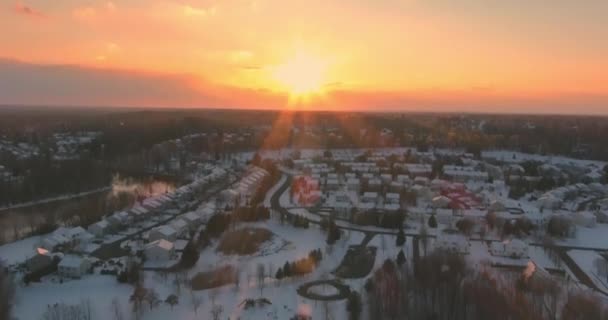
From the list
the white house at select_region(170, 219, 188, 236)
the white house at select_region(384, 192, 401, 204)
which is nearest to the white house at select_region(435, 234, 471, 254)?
the white house at select_region(384, 192, 401, 204)

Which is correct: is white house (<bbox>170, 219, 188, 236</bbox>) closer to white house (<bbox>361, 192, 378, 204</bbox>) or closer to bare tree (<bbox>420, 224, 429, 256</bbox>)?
bare tree (<bbox>420, 224, 429, 256</bbox>)

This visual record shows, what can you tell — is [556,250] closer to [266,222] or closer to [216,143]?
[266,222]

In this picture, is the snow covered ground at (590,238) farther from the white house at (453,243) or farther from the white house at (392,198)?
the white house at (392,198)

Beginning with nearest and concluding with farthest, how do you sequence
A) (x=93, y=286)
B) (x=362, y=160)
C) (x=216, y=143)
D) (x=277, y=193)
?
(x=93, y=286), (x=277, y=193), (x=362, y=160), (x=216, y=143)

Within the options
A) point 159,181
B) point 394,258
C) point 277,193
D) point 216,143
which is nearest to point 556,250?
point 394,258

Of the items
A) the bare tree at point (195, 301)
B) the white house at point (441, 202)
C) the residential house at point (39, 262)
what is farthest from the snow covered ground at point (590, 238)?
the residential house at point (39, 262)

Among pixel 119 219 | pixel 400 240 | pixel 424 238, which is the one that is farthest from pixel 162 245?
pixel 424 238
